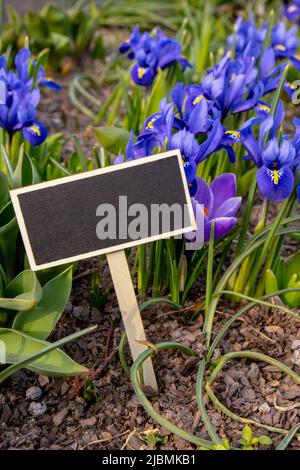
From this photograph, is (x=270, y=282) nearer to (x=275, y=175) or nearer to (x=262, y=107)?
(x=275, y=175)

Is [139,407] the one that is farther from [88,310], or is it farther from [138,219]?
[138,219]

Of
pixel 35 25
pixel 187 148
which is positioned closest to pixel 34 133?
pixel 187 148

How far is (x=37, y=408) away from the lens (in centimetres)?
179

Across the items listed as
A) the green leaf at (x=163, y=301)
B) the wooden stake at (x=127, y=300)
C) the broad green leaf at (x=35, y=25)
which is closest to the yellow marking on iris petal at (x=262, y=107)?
the green leaf at (x=163, y=301)

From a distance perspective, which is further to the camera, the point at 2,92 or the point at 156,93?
the point at 156,93

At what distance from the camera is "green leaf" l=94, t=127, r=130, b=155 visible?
8.11 ft

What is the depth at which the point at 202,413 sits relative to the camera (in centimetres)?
165

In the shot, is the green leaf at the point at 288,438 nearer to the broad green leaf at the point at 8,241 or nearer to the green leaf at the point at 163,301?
the green leaf at the point at 163,301

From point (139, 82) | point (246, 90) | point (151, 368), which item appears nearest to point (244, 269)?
point (151, 368)

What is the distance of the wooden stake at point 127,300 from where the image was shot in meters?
1.66

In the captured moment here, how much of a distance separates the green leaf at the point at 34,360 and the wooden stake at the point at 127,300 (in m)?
0.21

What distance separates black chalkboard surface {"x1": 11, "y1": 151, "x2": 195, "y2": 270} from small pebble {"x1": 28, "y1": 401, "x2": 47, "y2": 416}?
455mm

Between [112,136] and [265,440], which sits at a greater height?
[112,136]

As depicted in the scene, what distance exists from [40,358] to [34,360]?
4.1 inches
